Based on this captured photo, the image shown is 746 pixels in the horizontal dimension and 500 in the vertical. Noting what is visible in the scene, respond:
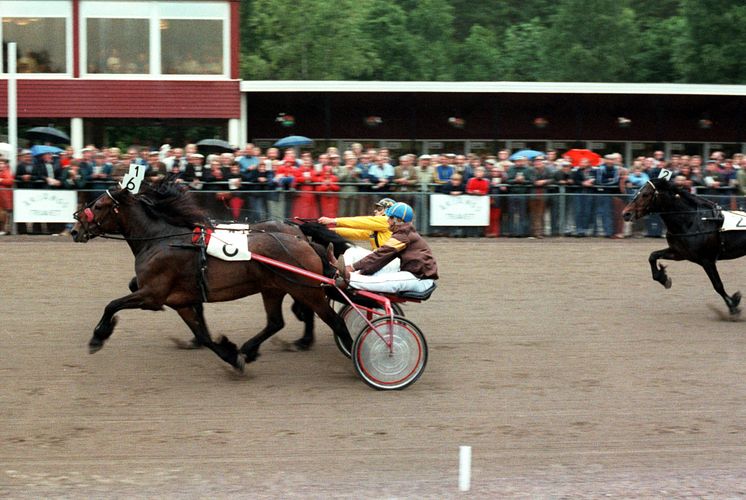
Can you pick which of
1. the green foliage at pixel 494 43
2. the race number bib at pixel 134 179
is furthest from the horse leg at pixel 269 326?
the green foliage at pixel 494 43

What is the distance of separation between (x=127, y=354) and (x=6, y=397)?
163 centimetres

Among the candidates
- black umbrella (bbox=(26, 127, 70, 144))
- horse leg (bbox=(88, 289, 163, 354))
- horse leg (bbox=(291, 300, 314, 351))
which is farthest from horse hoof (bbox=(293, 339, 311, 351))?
black umbrella (bbox=(26, 127, 70, 144))

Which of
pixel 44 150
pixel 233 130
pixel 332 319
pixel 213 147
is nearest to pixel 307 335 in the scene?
pixel 332 319

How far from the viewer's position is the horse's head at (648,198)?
1180cm

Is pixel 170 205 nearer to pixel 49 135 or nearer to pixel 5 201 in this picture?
pixel 5 201

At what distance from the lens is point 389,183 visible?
17.5 metres

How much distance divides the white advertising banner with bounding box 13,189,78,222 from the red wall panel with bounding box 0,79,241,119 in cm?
786

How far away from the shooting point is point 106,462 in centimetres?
635

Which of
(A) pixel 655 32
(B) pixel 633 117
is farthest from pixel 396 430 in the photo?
(A) pixel 655 32

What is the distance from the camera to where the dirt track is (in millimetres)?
6141

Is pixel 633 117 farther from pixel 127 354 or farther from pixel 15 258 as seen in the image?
A: pixel 127 354

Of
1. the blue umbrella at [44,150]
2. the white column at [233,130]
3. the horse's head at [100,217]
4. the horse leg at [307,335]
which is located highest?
the white column at [233,130]

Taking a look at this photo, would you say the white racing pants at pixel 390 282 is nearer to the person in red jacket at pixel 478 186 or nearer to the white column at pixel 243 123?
the person in red jacket at pixel 478 186

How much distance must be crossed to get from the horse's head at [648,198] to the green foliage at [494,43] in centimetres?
3123
